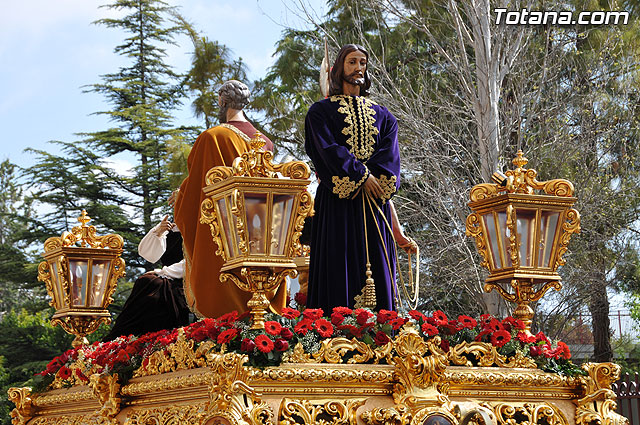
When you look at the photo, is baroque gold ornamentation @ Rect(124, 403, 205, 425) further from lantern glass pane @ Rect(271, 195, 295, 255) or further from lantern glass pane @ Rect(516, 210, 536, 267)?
lantern glass pane @ Rect(516, 210, 536, 267)

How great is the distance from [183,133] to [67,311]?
15098 millimetres

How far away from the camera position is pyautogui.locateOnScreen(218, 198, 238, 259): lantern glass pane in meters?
4.45

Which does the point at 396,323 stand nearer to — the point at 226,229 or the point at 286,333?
the point at 286,333

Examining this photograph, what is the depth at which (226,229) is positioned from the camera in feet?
14.7

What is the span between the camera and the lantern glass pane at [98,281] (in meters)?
6.74

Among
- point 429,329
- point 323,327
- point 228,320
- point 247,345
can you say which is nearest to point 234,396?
point 247,345

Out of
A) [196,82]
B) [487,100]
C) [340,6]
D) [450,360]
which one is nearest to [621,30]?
[487,100]

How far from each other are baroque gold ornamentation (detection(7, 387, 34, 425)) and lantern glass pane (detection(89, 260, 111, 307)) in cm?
80

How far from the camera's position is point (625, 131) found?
42.9 feet

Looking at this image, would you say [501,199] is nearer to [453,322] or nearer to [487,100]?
[453,322]

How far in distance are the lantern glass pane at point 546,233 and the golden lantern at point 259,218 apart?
57.6 inches

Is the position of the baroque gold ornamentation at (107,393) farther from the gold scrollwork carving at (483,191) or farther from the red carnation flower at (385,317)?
the gold scrollwork carving at (483,191)

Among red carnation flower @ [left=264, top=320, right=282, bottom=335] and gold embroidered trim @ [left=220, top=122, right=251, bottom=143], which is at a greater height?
gold embroidered trim @ [left=220, top=122, right=251, bottom=143]

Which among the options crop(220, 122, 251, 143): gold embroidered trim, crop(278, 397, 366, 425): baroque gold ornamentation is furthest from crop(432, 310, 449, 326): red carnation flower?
crop(220, 122, 251, 143): gold embroidered trim
